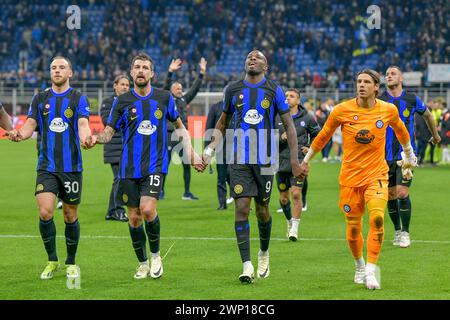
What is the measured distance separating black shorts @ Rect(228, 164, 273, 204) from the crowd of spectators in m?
35.7

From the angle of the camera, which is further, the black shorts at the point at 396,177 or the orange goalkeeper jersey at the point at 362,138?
the black shorts at the point at 396,177

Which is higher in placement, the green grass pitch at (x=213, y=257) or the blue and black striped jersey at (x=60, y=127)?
the blue and black striped jersey at (x=60, y=127)

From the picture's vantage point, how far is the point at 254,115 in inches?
387

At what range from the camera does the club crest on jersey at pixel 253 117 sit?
9828 mm

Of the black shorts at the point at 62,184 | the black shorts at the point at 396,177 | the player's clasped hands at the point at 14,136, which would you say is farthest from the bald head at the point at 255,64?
the black shorts at the point at 396,177

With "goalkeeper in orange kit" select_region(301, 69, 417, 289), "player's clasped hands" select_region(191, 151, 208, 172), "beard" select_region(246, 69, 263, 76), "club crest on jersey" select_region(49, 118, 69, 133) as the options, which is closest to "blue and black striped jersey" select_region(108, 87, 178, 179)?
"player's clasped hands" select_region(191, 151, 208, 172)

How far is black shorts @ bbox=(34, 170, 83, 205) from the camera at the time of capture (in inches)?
394

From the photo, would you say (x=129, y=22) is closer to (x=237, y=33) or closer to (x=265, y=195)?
(x=237, y=33)

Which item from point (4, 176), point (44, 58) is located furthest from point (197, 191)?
point (44, 58)

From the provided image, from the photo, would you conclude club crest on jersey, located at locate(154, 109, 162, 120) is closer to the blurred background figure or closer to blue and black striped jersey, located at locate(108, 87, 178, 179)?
blue and black striped jersey, located at locate(108, 87, 178, 179)

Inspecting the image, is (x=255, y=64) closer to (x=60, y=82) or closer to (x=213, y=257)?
(x=60, y=82)

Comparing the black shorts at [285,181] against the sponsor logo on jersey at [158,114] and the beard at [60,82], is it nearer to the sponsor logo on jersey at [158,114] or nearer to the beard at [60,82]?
the sponsor logo on jersey at [158,114]

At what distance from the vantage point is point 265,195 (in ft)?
32.7
